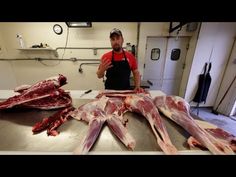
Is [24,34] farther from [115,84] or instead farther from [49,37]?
[115,84]

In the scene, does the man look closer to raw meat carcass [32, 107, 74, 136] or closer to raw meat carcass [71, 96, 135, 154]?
raw meat carcass [71, 96, 135, 154]

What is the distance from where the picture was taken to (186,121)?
2.69 ft

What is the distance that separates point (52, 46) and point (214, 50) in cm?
407

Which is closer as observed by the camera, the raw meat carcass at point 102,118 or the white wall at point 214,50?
Result: the raw meat carcass at point 102,118

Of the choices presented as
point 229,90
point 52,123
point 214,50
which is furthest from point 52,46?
point 229,90

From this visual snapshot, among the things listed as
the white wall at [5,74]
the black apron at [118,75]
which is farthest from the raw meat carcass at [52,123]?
the white wall at [5,74]

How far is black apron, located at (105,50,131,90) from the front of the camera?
1714mm

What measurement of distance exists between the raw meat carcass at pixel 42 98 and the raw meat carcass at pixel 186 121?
81 centimetres

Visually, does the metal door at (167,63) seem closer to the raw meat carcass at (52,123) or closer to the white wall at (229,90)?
the white wall at (229,90)

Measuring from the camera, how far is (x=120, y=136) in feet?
2.46

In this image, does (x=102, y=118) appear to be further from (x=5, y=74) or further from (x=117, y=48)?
(x=5, y=74)

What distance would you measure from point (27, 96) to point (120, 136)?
0.86 meters

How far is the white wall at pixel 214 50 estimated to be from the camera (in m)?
2.93
